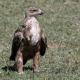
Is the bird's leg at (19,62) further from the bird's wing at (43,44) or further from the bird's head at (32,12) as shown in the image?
the bird's head at (32,12)

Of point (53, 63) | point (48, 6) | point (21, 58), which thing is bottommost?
point (48, 6)

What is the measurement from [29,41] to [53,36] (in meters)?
6.90

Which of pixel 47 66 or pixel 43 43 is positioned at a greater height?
pixel 43 43

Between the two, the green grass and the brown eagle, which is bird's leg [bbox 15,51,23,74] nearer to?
the brown eagle

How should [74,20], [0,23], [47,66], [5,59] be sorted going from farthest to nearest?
[74,20] < [0,23] < [5,59] < [47,66]

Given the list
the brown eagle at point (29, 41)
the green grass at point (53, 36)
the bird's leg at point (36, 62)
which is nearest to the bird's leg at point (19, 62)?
the brown eagle at point (29, 41)

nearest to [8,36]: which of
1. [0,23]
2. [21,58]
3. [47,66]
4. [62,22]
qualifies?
[0,23]

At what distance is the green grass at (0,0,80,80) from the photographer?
10.4 meters

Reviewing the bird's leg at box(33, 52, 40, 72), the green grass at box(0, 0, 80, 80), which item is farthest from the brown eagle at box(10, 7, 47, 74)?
the green grass at box(0, 0, 80, 80)

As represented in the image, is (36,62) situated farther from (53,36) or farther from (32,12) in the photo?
(53,36)

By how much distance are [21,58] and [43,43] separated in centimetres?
59

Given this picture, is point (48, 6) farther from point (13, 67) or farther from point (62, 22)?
point (13, 67)

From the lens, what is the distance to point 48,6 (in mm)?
23219

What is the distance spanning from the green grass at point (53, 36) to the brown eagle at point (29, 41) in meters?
0.32
